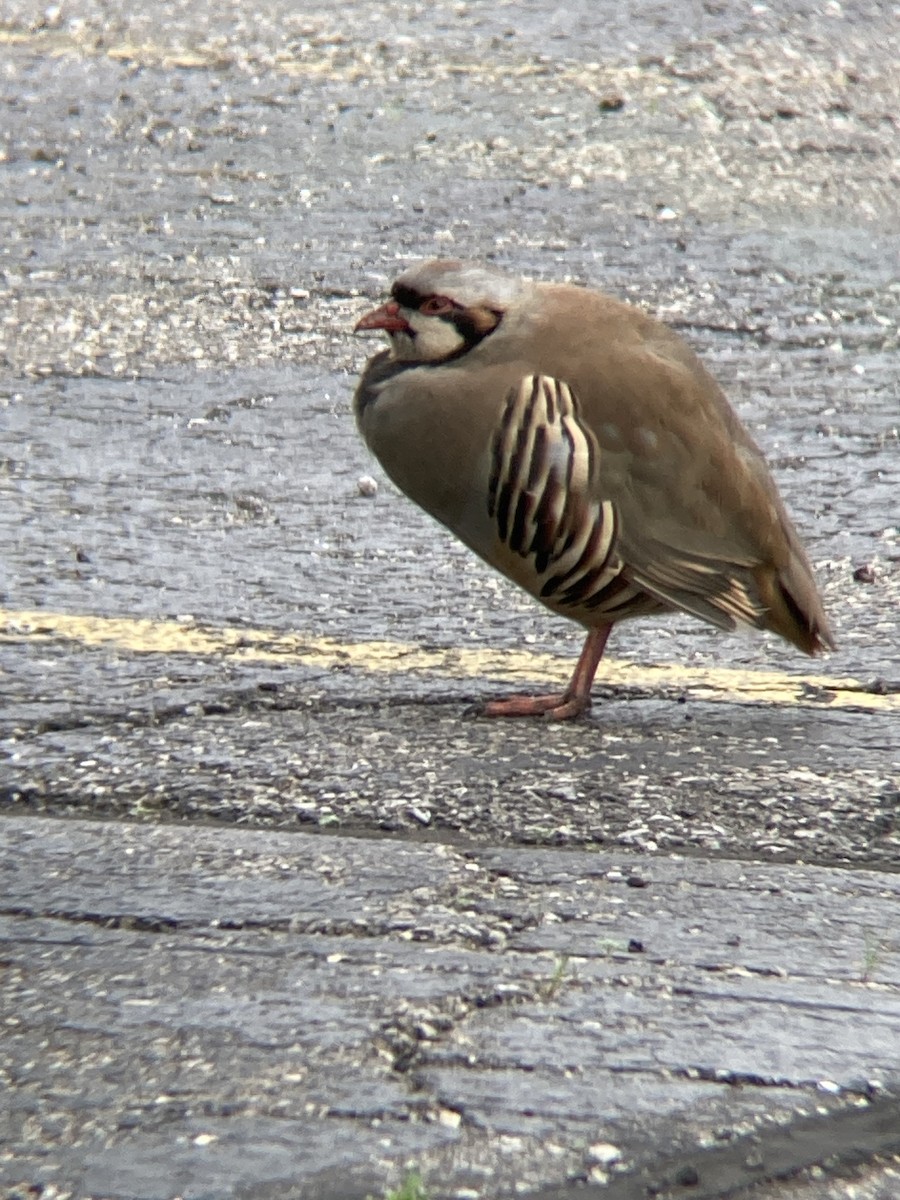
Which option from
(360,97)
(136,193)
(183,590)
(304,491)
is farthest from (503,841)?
(360,97)

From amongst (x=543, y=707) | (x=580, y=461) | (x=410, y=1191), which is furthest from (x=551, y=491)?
(x=410, y=1191)

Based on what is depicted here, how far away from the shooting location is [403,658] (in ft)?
16.5

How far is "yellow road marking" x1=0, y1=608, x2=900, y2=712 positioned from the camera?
4906 mm

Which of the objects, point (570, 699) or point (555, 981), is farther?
point (570, 699)

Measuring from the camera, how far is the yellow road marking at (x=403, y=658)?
4.91 meters

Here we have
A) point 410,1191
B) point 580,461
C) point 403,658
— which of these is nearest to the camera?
point 410,1191

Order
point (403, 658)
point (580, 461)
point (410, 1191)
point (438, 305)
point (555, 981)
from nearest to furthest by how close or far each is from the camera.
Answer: point (410, 1191) < point (555, 981) < point (580, 461) < point (438, 305) < point (403, 658)

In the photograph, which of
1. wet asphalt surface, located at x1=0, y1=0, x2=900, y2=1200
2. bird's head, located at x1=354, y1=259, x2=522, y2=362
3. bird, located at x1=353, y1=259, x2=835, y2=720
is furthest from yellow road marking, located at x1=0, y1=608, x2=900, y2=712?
bird's head, located at x1=354, y1=259, x2=522, y2=362

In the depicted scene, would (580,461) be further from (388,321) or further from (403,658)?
(403,658)

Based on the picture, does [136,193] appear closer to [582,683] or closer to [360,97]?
[360,97]

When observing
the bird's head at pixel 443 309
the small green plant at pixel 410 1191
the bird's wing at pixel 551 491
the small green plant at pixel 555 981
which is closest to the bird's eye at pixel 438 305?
the bird's head at pixel 443 309

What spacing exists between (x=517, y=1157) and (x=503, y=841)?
44.9 inches

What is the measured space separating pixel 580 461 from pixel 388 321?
0.63 m

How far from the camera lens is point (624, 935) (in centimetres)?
370
